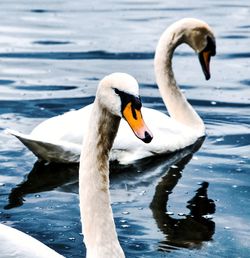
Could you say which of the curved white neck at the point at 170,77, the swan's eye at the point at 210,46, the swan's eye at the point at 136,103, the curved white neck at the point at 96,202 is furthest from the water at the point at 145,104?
the swan's eye at the point at 136,103

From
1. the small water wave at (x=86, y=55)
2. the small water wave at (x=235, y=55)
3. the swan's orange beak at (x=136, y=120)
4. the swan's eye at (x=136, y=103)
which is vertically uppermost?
the swan's eye at (x=136, y=103)

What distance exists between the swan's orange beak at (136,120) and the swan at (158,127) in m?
3.08

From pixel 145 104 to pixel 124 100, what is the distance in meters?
6.17

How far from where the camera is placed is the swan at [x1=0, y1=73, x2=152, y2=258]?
17.9ft

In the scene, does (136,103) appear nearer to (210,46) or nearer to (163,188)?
(163,188)

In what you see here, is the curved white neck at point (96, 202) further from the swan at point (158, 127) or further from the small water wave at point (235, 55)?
the small water wave at point (235, 55)

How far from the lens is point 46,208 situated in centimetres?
780

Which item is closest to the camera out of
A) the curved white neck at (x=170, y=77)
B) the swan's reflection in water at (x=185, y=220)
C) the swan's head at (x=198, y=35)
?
the swan's reflection in water at (x=185, y=220)

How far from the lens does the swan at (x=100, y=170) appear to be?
215 inches

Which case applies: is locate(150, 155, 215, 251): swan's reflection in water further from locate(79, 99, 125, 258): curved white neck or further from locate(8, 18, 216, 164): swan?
locate(79, 99, 125, 258): curved white neck

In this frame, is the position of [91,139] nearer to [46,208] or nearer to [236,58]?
[46,208]

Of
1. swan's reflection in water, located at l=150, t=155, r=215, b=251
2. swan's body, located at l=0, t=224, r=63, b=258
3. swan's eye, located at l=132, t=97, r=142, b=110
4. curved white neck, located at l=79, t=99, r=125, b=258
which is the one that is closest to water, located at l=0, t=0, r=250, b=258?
swan's reflection in water, located at l=150, t=155, r=215, b=251

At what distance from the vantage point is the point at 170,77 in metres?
10.8

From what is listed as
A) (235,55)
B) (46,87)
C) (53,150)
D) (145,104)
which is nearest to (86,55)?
(235,55)
